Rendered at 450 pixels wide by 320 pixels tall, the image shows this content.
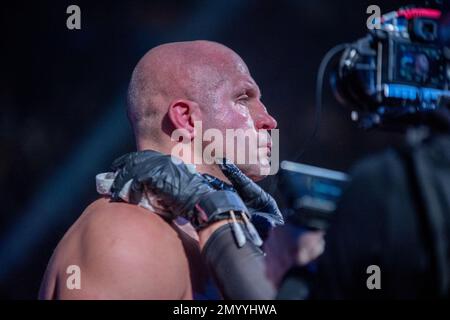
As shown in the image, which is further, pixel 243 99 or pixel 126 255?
pixel 243 99

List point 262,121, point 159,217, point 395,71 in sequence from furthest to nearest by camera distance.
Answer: point 262,121 → point 159,217 → point 395,71

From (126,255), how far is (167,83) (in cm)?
77

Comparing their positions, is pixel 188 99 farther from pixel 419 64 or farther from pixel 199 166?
pixel 419 64

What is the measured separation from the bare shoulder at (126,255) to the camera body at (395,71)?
2.21ft

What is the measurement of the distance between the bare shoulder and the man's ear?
1.34ft

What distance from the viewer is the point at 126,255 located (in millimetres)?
1810

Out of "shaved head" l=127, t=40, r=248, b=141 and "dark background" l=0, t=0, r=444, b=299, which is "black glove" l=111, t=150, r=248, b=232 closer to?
"shaved head" l=127, t=40, r=248, b=141

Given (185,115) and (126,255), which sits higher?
(185,115)

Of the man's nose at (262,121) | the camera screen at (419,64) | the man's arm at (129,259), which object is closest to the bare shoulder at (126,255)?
the man's arm at (129,259)

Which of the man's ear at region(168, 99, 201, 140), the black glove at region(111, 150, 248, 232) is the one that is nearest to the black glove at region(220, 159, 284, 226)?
the man's ear at region(168, 99, 201, 140)

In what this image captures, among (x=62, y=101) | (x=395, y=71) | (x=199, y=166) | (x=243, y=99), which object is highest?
(x=395, y=71)

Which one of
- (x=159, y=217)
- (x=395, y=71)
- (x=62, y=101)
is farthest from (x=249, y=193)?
(x=62, y=101)

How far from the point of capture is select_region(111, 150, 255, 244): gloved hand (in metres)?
1.81
